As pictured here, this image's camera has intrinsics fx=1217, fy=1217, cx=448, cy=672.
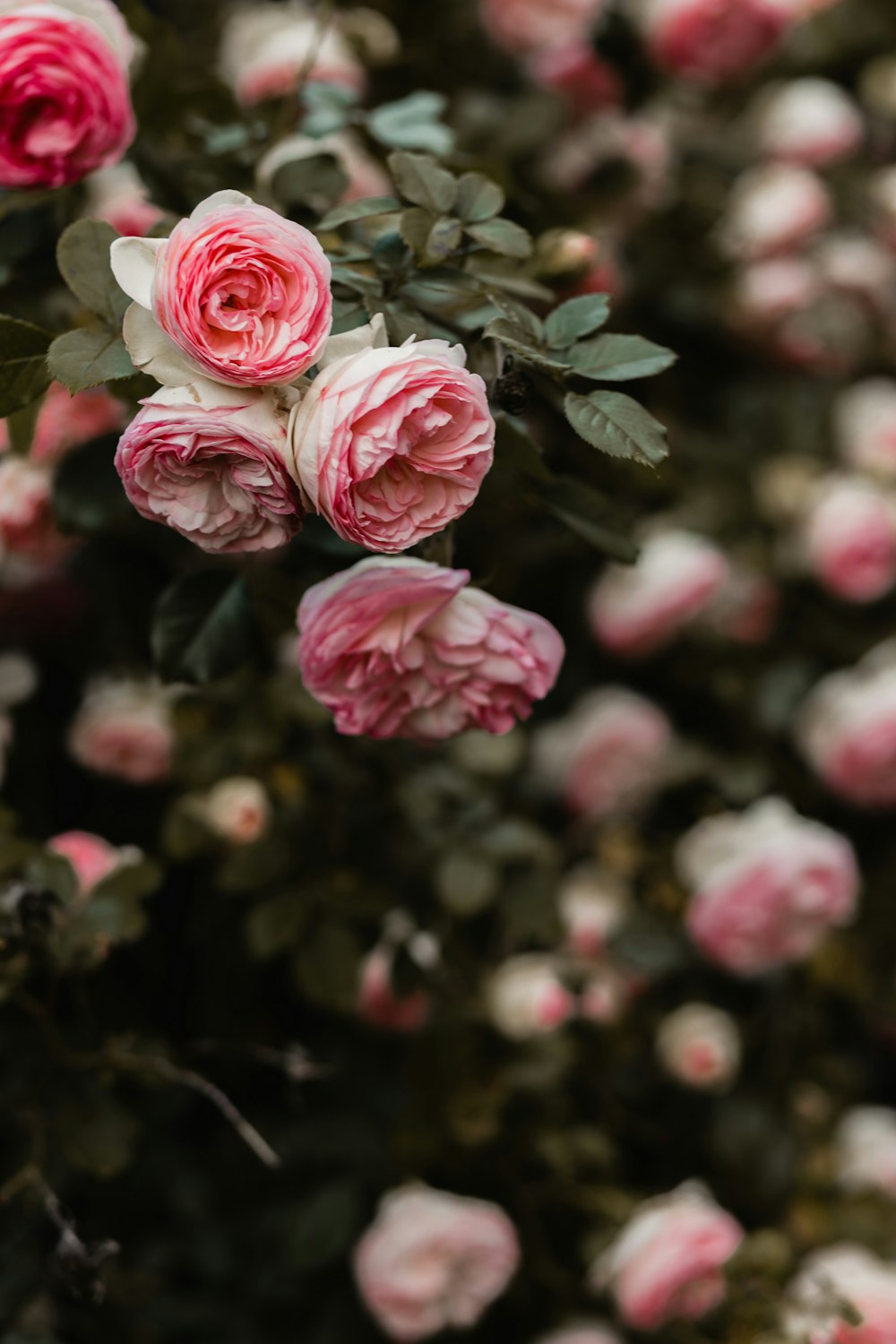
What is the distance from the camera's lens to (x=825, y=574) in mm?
1321

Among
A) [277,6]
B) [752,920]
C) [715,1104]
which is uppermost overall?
[277,6]

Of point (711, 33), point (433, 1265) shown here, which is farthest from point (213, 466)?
point (711, 33)

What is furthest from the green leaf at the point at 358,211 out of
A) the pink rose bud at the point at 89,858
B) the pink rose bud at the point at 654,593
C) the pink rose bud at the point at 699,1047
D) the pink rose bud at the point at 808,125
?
the pink rose bud at the point at 808,125

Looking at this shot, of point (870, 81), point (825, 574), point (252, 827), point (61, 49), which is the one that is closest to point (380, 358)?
point (61, 49)

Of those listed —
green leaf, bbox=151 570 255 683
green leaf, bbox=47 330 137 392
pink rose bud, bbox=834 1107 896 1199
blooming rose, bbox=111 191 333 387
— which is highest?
blooming rose, bbox=111 191 333 387

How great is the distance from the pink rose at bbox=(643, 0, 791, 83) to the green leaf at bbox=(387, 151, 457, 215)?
908mm

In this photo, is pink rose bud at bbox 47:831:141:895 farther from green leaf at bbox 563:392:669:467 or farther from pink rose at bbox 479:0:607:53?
pink rose at bbox 479:0:607:53

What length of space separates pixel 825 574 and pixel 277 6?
33.7 inches

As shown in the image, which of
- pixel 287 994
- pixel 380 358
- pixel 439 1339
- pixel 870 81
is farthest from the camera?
pixel 870 81

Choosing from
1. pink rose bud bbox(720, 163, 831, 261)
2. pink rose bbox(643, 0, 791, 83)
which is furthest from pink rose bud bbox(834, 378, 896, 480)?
pink rose bbox(643, 0, 791, 83)

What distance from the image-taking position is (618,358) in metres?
0.62

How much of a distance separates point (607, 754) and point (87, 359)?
80 centimetres

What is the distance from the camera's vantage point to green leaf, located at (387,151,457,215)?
643 mm

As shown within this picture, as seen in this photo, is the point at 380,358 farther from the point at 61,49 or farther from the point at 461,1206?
the point at 461,1206
